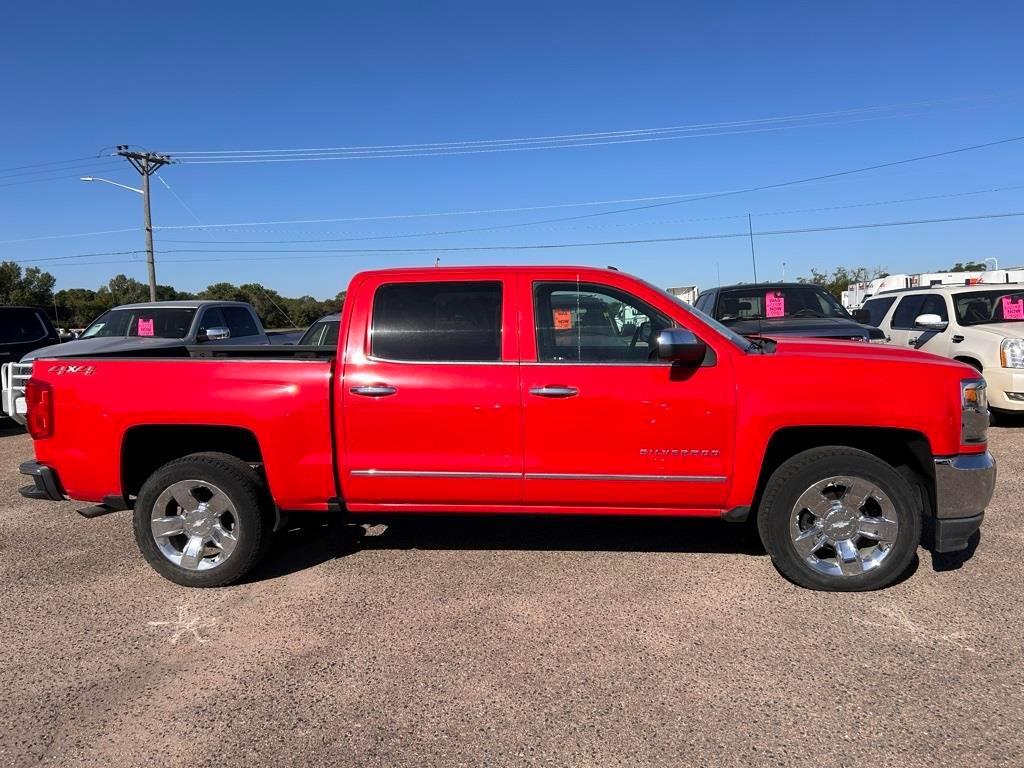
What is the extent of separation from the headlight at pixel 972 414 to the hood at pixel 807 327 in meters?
3.98

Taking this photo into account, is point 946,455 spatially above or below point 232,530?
above

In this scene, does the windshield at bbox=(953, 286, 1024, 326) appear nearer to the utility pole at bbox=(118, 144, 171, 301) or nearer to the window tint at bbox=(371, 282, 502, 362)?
the window tint at bbox=(371, 282, 502, 362)

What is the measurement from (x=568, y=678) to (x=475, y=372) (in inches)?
66.9

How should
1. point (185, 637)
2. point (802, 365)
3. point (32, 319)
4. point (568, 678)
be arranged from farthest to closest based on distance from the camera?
point (32, 319)
point (802, 365)
point (185, 637)
point (568, 678)

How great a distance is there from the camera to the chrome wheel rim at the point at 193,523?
4094 millimetres

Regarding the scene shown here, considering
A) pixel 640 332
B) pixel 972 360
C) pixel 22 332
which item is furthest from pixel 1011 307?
pixel 22 332

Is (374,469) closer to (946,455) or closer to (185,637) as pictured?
(185,637)

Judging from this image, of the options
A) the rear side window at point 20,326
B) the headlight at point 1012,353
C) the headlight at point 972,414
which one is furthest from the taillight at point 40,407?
the headlight at point 1012,353

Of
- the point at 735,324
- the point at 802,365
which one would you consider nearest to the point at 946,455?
the point at 802,365

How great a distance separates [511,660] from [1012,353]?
794cm

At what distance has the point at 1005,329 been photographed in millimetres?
8609

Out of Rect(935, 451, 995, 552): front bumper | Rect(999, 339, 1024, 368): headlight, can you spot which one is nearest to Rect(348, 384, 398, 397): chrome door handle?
Rect(935, 451, 995, 552): front bumper

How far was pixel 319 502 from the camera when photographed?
4.09 metres

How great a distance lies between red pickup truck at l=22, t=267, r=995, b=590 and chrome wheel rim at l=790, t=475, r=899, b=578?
0.04 ft
